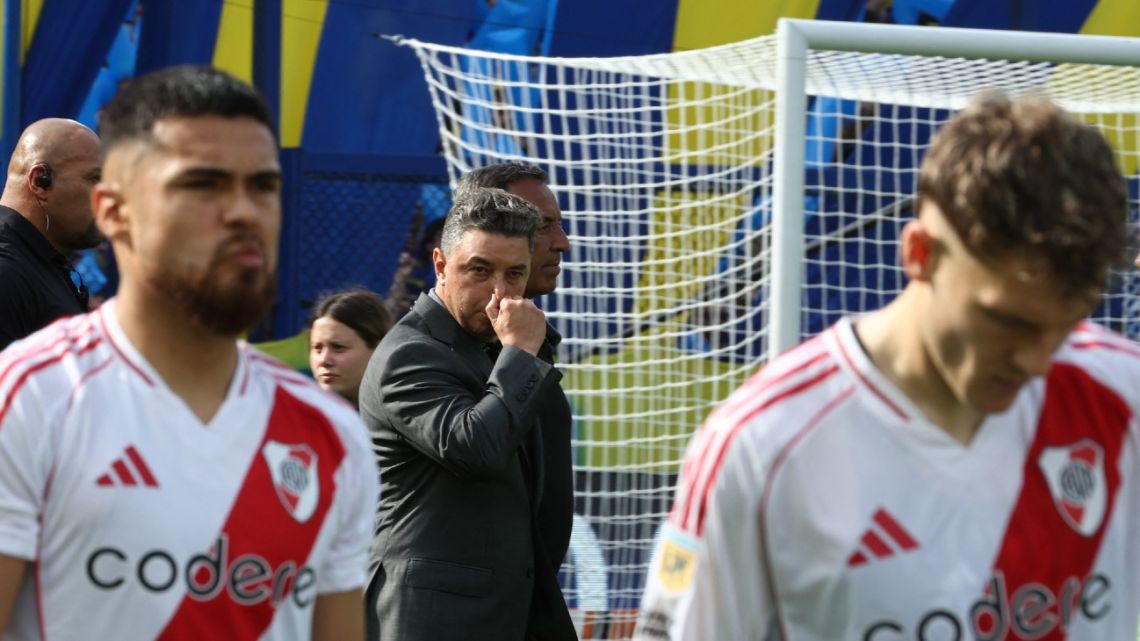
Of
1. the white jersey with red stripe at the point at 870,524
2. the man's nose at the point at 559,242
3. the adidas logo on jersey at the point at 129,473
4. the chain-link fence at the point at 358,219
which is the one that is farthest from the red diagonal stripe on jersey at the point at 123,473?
the chain-link fence at the point at 358,219

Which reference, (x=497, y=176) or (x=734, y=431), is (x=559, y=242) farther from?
(x=734, y=431)

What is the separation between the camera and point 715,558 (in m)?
2.35

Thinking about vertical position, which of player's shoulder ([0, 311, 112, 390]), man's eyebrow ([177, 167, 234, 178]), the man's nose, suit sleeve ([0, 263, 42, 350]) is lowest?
player's shoulder ([0, 311, 112, 390])

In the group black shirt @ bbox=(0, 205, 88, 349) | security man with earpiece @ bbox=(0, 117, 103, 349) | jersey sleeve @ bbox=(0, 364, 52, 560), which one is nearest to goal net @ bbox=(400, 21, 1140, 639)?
security man with earpiece @ bbox=(0, 117, 103, 349)

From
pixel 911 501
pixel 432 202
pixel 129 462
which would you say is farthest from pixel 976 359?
pixel 432 202

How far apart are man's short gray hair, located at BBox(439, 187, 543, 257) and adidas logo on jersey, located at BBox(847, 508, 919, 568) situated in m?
2.13

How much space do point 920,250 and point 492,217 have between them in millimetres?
2154

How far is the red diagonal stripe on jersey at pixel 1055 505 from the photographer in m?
2.42

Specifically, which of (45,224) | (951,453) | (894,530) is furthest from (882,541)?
(45,224)

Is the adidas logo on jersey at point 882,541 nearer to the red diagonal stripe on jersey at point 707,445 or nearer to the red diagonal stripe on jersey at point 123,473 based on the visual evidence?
the red diagonal stripe on jersey at point 707,445

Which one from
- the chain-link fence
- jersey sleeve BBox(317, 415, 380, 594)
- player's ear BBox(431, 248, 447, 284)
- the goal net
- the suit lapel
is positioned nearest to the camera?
jersey sleeve BBox(317, 415, 380, 594)

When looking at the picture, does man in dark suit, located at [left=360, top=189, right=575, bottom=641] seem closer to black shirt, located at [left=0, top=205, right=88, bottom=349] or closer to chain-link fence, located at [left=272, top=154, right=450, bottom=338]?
black shirt, located at [left=0, top=205, right=88, bottom=349]

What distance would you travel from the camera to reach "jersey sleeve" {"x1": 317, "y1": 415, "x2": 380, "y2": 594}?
8.93 feet

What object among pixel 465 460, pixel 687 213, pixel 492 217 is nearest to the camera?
pixel 465 460
